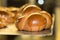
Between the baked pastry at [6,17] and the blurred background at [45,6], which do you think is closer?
the blurred background at [45,6]

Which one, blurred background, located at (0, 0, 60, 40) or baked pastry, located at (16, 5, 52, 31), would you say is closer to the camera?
blurred background, located at (0, 0, 60, 40)

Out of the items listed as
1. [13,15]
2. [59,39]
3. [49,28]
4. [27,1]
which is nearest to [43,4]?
[27,1]

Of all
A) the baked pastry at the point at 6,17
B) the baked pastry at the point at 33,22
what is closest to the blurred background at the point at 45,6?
the baked pastry at the point at 33,22

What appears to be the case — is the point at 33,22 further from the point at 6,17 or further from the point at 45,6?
the point at 45,6

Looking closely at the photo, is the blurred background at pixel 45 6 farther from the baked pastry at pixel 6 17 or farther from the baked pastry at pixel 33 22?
the baked pastry at pixel 6 17

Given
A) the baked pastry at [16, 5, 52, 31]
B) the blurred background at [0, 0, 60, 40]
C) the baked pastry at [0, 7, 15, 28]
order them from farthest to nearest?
the baked pastry at [0, 7, 15, 28], the baked pastry at [16, 5, 52, 31], the blurred background at [0, 0, 60, 40]

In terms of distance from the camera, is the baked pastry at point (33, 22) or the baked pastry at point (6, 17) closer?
the baked pastry at point (33, 22)

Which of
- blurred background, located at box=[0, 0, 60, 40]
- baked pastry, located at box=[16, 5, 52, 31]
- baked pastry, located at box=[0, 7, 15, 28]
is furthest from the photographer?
baked pastry, located at box=[0, 7, 15, 28]

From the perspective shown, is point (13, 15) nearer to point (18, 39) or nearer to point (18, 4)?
point (18, 39)

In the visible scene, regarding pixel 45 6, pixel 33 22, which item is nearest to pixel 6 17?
pixel 33 22

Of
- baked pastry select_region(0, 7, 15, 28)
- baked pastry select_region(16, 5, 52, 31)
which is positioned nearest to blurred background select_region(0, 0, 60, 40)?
baked pastry select_region(16, 5, 52, 31)

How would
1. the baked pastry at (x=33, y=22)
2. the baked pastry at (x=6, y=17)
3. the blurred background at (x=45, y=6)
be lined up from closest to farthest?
1. the blurred background at (x=45, y=6)
2. the baked pastry at (x=33, y=22)
3. the baked pastry at (x=6, y=17)

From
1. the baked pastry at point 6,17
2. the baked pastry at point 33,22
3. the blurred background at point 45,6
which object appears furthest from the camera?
the baked pastry at point 6,17

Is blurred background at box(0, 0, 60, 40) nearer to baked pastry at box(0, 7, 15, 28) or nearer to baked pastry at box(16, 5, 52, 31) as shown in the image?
baked pastry at box(16, 5, 52, 31)
